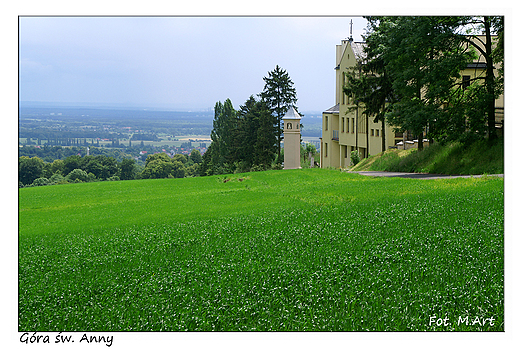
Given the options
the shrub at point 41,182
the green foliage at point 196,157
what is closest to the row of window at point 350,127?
the shrub at point 41,182

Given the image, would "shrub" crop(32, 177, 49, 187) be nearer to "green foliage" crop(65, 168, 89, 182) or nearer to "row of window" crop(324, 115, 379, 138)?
"green foliage" crop(65, 168, 89, 182)

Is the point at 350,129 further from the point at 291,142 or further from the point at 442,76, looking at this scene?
the point at 442,76

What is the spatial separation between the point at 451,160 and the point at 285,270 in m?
19.4

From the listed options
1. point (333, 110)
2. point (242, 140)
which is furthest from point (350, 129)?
point (242, 140)

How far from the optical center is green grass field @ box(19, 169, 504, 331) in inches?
217

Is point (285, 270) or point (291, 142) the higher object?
point (291, 142)

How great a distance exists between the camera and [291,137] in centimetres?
5369

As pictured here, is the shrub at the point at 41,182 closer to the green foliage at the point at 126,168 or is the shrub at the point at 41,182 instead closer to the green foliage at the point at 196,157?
the green foliage at the point at 126,168

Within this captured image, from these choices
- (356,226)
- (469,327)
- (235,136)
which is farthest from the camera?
(235,136)

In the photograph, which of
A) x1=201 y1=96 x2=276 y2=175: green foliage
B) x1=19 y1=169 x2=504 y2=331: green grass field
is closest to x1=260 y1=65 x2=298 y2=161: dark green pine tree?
x1=201 y1=96 x2=276 y2=175: green foliage

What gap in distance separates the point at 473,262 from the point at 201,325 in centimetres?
434

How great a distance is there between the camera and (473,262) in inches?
268

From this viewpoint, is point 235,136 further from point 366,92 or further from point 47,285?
point 47,285
